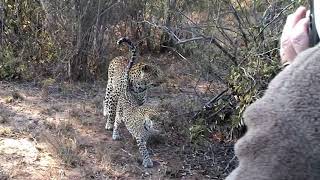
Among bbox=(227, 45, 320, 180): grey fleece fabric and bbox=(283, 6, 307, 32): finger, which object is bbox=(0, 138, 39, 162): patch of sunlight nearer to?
bbox=(283, 6, 307, 32): finger

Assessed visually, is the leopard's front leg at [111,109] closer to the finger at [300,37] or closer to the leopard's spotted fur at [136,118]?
the leopard's spotted fur at [136,118]

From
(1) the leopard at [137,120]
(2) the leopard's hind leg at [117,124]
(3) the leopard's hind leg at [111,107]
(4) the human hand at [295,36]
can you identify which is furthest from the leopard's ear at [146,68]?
(4) the human hand at [295,36]

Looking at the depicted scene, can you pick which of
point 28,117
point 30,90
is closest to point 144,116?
point 28,117

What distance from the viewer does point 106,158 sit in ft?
15.6

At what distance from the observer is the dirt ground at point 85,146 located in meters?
4.62

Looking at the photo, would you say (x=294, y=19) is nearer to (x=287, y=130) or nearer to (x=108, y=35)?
(x=287, y=130)

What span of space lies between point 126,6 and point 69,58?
39.0 inches

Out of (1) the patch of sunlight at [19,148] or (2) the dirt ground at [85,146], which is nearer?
(2) the dirt ground at [85,146]

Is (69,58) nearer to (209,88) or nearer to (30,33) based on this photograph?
(30,33)

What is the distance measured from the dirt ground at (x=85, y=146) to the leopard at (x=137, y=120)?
0.10 m

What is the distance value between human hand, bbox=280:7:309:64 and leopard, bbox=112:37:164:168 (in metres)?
3.85

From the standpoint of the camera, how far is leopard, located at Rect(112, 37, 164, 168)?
4.86 metres

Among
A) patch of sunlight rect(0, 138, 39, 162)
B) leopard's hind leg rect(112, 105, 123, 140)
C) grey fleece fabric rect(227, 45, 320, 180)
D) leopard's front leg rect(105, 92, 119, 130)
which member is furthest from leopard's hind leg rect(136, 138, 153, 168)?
grey fleece fabric rect(227, 45, 320, 180)

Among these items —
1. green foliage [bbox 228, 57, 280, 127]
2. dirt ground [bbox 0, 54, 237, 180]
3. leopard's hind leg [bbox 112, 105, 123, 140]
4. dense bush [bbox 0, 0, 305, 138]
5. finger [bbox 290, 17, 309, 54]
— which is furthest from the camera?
dense bush [bbox 0, 0, 305, 138]
